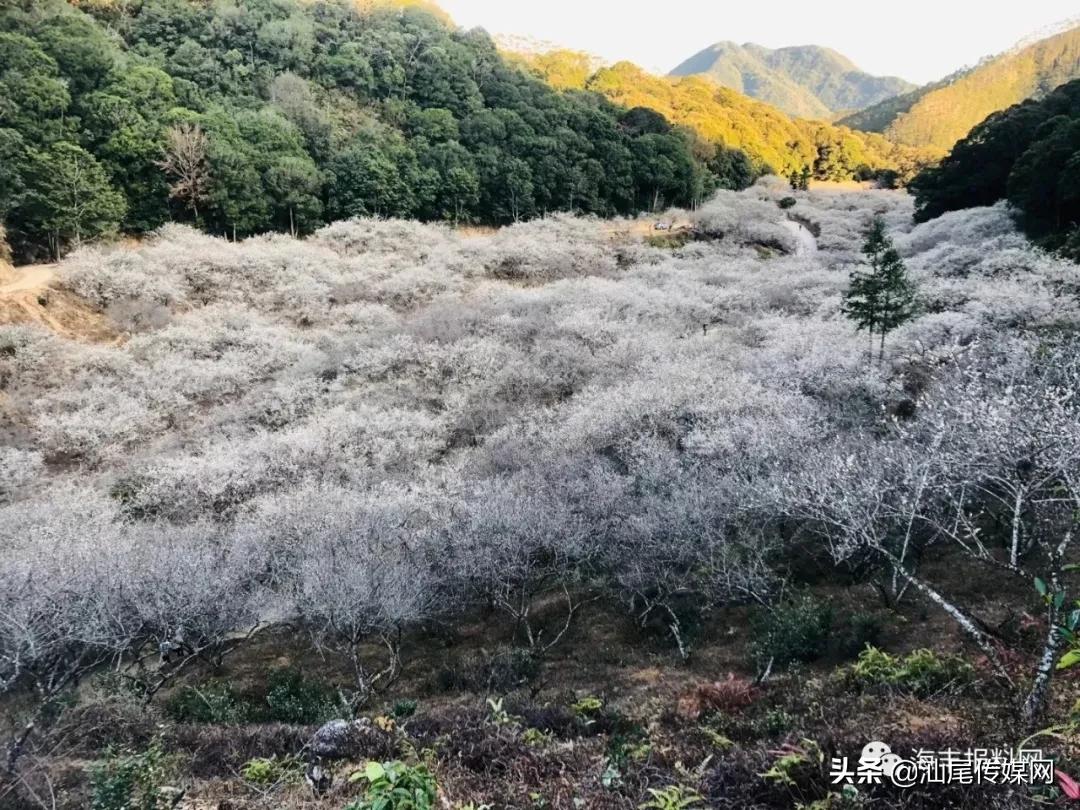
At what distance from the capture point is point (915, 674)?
31.1ft

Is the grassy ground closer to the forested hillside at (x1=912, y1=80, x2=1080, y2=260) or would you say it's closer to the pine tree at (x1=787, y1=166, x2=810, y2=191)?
the forested hillside at (x1=912, y1=80, x2=1080, y2=260)

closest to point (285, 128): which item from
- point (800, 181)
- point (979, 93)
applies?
point (800, 181)

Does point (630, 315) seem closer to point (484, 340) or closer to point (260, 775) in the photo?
point (484, 340)

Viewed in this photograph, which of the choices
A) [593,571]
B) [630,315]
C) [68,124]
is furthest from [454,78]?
[593,571]

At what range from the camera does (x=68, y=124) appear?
42125 mm

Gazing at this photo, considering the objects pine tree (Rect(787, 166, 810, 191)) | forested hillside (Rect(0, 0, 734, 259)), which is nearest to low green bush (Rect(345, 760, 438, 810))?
forested hillside (Rect(0, 0, 734, 259))

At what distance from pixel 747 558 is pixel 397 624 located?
417 inches

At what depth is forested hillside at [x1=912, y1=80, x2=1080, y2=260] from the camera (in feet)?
119

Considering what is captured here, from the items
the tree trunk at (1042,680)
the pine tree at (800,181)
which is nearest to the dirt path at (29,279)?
the tree trunk at (1042,680)

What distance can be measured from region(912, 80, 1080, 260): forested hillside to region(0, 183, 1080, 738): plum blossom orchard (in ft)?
8.02

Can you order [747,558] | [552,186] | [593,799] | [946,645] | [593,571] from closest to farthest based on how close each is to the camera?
[593,799], [946,645], [747,558], [593,571], [552,186]

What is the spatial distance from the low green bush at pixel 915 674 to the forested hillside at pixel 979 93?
487 ft

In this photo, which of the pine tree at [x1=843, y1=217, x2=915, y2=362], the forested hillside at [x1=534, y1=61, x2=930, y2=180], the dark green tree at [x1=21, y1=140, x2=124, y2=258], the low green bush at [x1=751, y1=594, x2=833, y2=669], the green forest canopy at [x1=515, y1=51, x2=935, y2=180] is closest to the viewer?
the low green bush at [x1=751, y1=594, x2=833, y2=669]

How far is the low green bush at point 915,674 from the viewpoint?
9023 mm
